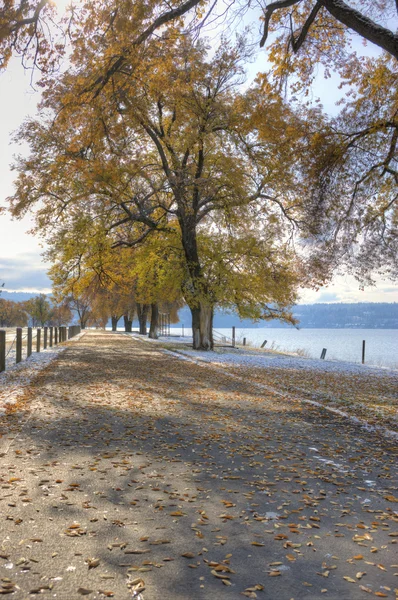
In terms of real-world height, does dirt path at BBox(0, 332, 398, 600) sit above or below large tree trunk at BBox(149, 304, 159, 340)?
below

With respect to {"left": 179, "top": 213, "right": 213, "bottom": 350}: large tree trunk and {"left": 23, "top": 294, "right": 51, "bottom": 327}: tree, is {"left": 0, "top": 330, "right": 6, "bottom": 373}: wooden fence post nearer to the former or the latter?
{"left": 179, "top": 213, "right": 213, "bottom": 350}: large tree trunk

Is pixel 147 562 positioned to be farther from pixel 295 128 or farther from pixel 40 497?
pixel 295 128

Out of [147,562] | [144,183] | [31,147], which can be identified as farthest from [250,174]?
[147,562]

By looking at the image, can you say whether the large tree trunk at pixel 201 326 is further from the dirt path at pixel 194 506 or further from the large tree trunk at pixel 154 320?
the dirt path at pixel 194 506

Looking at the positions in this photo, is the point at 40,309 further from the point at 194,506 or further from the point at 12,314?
the point at 194,506

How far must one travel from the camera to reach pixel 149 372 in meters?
14.7

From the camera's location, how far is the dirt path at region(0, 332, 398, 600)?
9.95 feet

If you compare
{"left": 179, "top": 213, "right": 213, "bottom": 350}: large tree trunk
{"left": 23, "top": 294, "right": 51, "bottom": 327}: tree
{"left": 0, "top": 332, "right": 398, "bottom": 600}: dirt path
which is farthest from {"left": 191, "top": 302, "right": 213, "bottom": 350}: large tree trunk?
{"left": 23, "top": 294, "right": 51, "bottom": 327}: tree

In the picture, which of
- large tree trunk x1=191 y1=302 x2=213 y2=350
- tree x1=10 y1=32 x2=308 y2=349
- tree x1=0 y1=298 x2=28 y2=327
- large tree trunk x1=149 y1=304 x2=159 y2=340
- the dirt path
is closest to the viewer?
the dirt path

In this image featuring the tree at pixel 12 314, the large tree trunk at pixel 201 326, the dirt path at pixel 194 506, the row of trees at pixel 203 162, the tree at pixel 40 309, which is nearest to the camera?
the dirt path at pixel 194 506

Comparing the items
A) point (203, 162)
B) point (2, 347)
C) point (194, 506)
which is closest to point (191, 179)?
point (203, 162)

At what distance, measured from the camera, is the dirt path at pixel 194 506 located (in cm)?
303

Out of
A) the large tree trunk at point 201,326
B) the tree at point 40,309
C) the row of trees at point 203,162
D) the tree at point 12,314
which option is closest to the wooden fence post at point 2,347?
the row of trees at point 203,162

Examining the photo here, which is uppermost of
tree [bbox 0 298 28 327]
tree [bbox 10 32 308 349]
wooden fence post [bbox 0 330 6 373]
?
tree [bbox 10 32 308 349]
